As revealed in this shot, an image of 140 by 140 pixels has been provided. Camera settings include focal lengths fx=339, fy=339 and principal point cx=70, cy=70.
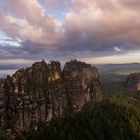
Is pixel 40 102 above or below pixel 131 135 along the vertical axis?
above

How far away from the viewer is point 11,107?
18688cm

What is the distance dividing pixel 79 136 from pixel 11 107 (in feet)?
135

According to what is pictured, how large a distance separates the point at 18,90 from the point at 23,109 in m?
10.9

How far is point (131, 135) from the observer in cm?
18675

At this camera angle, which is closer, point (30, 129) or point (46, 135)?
point (46, 135)

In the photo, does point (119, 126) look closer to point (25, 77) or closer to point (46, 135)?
point (46, 135)

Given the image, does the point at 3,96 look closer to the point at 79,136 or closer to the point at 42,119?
the point at 42,119

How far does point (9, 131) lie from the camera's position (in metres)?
178

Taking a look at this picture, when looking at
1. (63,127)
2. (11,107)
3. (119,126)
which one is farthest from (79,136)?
(11,107)

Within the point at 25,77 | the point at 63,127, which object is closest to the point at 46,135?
the point at 63,127

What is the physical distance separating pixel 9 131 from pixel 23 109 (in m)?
15.6

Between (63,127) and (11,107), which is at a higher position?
(11,107)

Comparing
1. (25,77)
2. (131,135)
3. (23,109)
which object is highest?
(25,77)

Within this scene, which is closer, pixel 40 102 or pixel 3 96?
pixel 3 96
